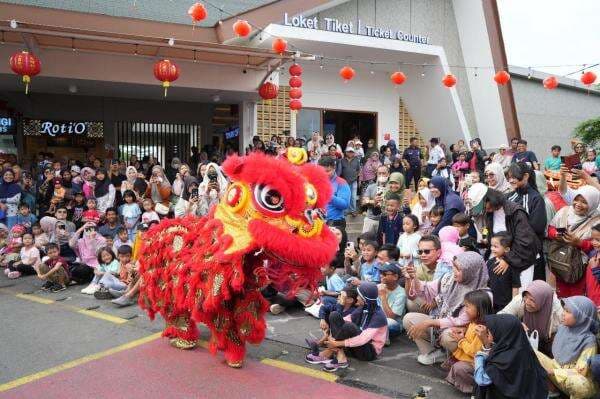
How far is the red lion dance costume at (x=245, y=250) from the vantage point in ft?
12.5

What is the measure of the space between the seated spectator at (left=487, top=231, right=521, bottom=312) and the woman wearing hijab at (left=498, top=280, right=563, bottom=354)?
0.46m

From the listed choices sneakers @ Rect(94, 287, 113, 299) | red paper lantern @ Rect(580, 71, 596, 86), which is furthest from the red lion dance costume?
red paper lantern @ Rect(580, 71, 596, 86)

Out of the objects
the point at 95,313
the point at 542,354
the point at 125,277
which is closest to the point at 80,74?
the point at 125,277

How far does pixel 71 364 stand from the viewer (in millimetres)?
4457

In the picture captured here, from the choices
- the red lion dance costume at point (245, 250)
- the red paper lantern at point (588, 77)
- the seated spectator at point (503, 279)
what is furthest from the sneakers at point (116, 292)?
the red paper lantern at point (588, 77)

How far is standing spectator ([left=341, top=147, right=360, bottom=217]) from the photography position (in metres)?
10.2

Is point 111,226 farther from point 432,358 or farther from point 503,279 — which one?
point 503,279

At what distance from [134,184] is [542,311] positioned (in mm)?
7219

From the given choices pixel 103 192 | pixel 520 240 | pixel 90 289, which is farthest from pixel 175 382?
pixel 103 192

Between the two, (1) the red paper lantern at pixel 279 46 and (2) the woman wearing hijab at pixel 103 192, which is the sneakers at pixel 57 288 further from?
(1) the red paper lantern at pixel 279 46

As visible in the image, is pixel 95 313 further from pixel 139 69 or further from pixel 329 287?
pixel 139 69

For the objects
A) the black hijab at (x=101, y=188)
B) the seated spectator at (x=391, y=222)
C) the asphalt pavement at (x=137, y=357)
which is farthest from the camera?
the black hijab at (x=101, y=188)

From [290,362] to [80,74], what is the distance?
8430 millimetres

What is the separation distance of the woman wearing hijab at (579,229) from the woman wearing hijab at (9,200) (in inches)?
345
